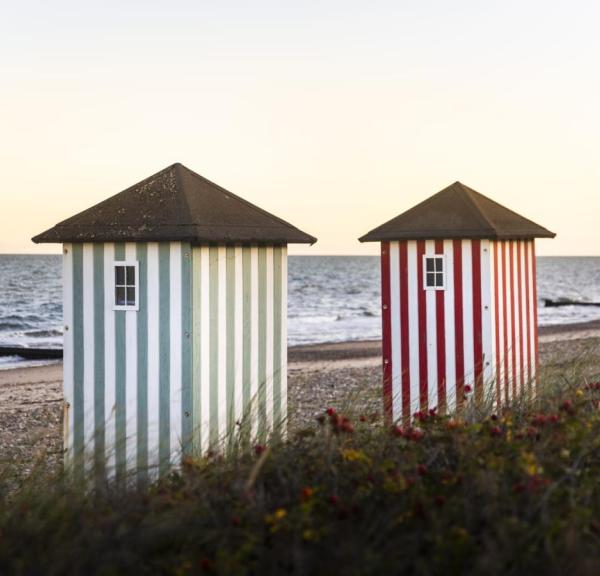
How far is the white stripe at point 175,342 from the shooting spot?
7.27 m

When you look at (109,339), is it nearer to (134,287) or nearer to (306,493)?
(134,287)

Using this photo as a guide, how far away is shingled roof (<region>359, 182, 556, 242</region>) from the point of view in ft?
29.0

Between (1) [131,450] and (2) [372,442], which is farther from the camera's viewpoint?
(1) [131,450]

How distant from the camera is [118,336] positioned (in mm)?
7535

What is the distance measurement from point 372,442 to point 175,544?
1549mm

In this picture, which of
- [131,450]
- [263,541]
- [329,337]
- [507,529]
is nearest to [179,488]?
[263,541]

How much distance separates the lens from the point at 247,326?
7.82 meters

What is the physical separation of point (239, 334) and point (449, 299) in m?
2.37

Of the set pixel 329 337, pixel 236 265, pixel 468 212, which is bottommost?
pixel 329 337

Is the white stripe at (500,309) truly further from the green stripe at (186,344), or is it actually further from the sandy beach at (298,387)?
the green stripe at (186,344)

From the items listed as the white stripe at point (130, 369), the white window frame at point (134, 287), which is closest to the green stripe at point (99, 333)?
the white window frame at point (134, 287)

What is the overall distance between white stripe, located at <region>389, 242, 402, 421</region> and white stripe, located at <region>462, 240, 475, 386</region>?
0.69m

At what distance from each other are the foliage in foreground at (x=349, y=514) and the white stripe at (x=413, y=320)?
4.50m

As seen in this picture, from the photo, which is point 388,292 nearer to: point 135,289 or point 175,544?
point 135,289
